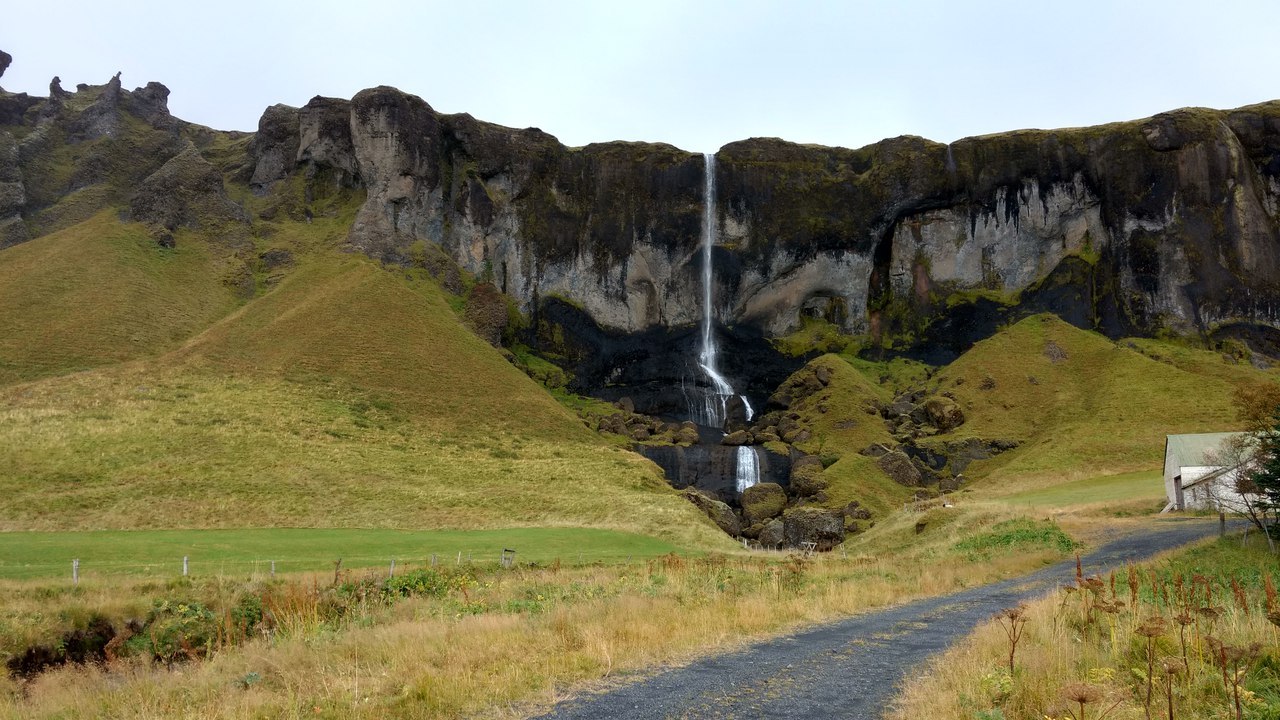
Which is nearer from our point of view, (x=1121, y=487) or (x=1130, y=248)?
(x=1121, y=487)

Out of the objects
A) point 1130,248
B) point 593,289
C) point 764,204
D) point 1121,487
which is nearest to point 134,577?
point 1121,487

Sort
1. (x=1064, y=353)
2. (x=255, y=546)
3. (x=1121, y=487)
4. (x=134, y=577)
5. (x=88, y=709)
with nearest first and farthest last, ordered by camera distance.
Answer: (x=88, y=709), (x=134, y=577), (x=255, y=546), (x=1121, y=487), (x=1064, y=353)

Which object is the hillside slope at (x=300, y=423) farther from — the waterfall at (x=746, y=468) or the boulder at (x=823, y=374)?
the boulder at (x=823, y=374)

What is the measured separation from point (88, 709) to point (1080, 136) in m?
109

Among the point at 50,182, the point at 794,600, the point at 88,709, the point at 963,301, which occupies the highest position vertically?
the point at 50,182

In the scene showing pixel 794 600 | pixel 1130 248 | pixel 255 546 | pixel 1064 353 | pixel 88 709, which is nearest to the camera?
pixel 88 709

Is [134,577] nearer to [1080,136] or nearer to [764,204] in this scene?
[764,204]

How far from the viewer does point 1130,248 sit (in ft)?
298

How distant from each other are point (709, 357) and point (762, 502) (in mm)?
40239

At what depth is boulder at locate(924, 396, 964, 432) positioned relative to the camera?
75625 mm

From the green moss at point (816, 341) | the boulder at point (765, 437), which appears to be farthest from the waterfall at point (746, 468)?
the green moss at point (816, 341)

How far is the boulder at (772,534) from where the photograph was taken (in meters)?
54.1

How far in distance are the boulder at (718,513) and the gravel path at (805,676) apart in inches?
1570

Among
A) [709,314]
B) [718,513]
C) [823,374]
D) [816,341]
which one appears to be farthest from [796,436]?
[709,314]
